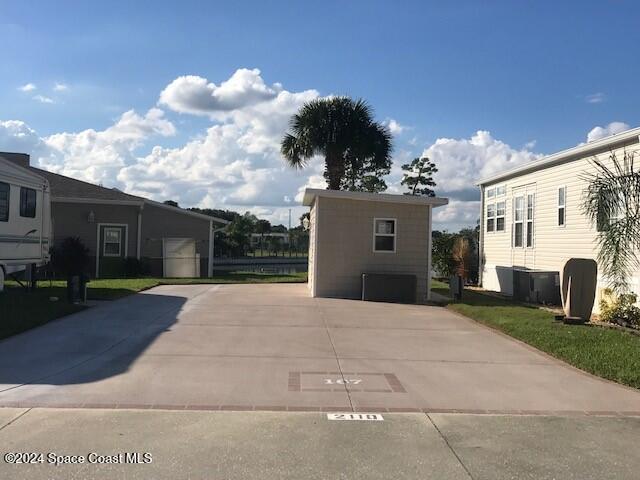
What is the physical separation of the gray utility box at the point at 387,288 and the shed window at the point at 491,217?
635cm

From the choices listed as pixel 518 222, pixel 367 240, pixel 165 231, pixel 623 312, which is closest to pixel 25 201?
pixel 367 240

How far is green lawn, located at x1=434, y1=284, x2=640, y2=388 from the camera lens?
26.3ft

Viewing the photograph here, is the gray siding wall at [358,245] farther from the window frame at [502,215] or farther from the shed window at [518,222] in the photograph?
the window frame at [502,215]

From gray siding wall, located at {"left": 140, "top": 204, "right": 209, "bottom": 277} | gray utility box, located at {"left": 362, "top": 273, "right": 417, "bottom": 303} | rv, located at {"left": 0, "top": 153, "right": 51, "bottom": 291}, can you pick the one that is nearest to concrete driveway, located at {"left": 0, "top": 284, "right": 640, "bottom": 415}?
rv, located at {"left": 0, "top": 153, "right": 51, "bottom": 291}

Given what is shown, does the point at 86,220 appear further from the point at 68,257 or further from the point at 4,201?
the point at 4,201

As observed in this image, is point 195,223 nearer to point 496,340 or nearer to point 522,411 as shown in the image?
point 496,340

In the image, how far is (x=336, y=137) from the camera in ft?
78.9

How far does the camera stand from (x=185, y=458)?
455cm

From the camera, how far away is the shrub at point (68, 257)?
23.4 metres

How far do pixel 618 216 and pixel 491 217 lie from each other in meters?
9.66

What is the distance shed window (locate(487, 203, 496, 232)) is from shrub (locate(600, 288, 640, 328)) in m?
9.53

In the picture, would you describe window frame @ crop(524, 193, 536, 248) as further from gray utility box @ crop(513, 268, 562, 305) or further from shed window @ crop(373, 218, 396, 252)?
shed window @ crop(373, 218, 396, 252)

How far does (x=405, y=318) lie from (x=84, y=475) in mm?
Answer: 9773

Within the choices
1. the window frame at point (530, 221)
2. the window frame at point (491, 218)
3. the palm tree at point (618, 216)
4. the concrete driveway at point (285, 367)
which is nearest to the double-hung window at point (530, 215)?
the window frame at point (530, 221)
